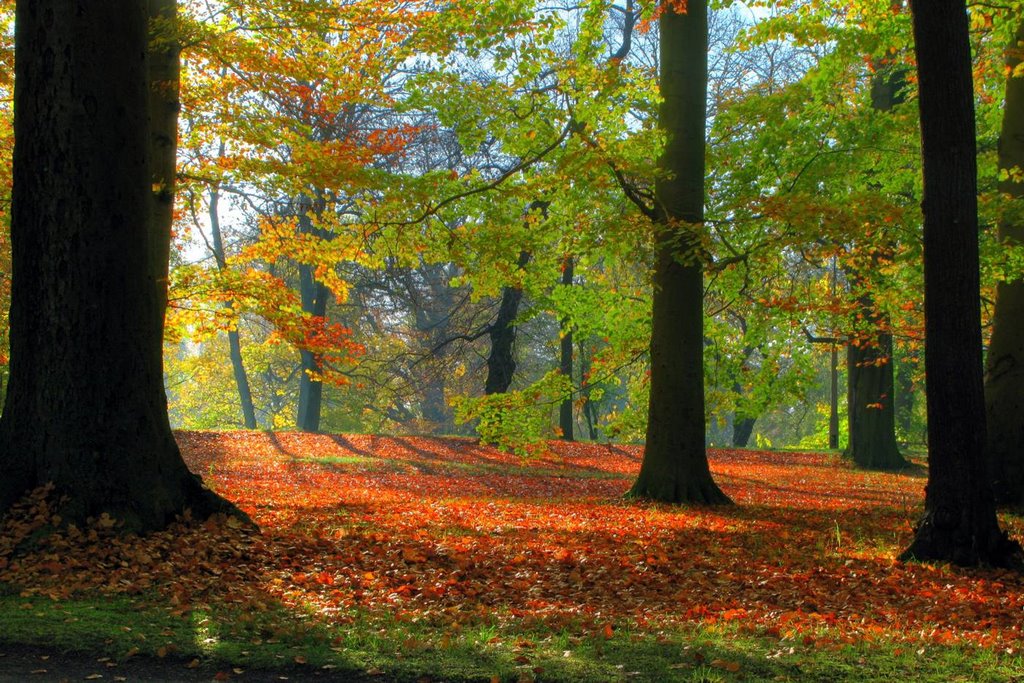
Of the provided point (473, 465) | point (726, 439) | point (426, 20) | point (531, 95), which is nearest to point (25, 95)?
point (426, 20)

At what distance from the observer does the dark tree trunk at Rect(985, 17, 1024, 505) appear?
11.2m

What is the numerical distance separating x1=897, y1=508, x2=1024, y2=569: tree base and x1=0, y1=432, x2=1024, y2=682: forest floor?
0.17m

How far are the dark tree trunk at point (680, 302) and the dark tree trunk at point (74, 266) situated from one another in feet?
25.0

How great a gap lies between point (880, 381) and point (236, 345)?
965 inches

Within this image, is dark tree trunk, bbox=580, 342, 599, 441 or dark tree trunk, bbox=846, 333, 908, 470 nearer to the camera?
dark tree trunk, bbox=580, 342, 599, 441

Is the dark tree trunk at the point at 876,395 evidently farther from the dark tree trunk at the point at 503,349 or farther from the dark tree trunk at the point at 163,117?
the dark tree trunk at the point at 163,117

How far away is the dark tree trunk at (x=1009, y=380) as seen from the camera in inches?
442

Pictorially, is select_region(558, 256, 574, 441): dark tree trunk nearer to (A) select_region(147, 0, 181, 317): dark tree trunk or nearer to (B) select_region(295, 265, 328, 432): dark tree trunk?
(B) select_region(295, 265, 328, 432): dark tree trunk

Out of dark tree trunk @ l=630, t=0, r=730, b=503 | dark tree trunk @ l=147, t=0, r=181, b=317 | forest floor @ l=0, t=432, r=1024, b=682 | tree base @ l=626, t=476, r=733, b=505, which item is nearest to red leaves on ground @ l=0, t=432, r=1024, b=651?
forest floor @ l=0, t=432, r=1024, b=682

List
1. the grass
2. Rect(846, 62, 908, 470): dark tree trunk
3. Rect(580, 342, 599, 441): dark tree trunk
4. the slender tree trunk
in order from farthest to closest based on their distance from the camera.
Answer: the slender tree trunk
Rect(846, 62, 908, 470): dark tree trunk
Rect(580, 342, 599, 441): dark tree trunk
the grass

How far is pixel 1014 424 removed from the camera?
36.9ft

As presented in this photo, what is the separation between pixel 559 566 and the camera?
798cm

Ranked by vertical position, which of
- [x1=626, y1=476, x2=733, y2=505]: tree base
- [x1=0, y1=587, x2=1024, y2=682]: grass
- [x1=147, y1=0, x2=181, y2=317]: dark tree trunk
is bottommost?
[x1=0, y1=587, x2=1024, y2=682]: grass

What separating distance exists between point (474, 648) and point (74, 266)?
466 centimetres
